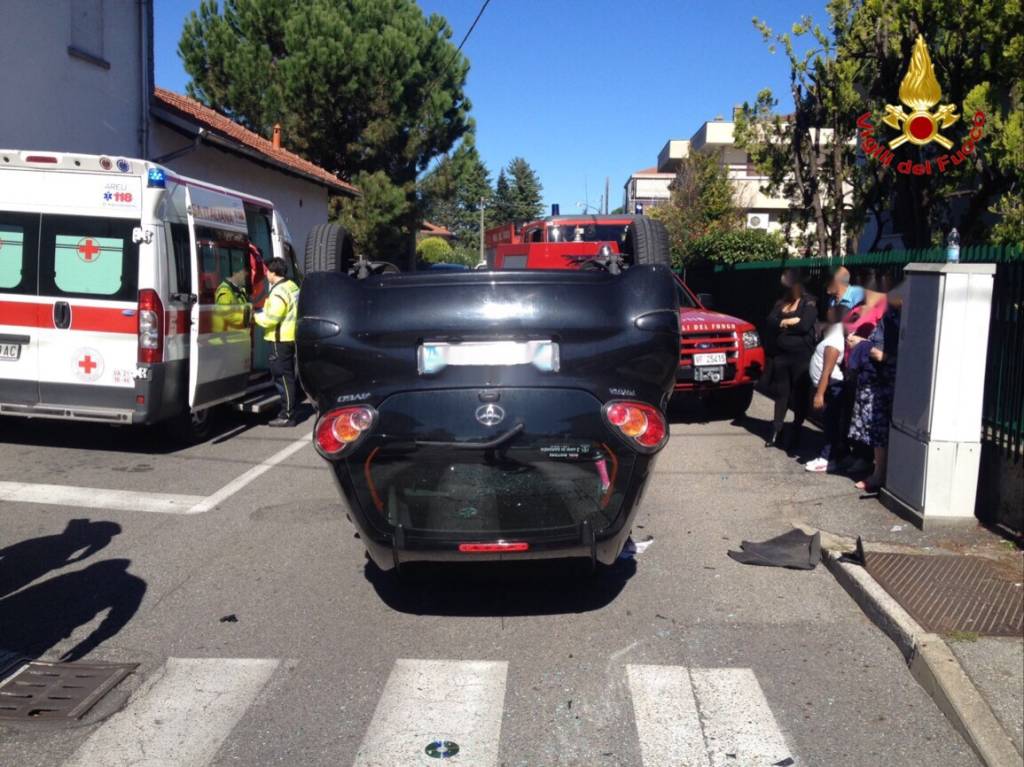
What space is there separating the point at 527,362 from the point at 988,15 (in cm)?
1102

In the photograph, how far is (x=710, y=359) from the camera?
1123cm

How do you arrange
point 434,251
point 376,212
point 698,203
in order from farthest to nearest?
point 434,251 → point 698,203 → point 376,212

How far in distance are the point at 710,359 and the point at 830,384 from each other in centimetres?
227

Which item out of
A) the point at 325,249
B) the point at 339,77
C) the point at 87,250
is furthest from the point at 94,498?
the point at 339,77

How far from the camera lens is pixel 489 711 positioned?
14.2ft

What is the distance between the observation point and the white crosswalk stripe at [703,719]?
12.9 ft

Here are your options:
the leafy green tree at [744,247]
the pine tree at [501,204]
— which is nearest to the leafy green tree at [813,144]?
the leafy green tree at [744,247]

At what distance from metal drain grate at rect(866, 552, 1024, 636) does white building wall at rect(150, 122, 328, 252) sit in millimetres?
15699

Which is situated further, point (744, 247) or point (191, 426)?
point (744, 247)

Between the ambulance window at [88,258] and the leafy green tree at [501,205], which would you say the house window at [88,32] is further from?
the leafy green tree at [501,205]

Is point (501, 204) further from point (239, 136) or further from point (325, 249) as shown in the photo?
point (325, 249)

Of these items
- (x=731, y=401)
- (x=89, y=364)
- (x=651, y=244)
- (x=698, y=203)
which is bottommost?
(x=731, y=401)

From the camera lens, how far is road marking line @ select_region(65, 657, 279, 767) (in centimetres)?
389

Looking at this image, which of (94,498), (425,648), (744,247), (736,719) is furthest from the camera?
(744,247)
